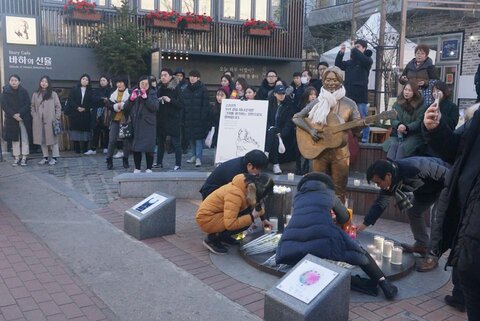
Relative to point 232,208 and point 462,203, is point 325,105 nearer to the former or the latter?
point 232,208

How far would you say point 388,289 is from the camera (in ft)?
14.2

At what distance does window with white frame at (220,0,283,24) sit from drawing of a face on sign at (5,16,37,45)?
19.6 ft

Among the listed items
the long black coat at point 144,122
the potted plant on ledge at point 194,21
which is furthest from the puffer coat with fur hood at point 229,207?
the potted plant on ledge at point 194,21

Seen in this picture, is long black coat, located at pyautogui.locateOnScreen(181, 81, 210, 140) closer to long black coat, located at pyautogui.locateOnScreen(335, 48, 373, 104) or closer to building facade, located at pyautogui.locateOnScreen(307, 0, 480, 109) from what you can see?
long black coat, located at pyautogui.locateOnScreen(335, 48, 373, 104)

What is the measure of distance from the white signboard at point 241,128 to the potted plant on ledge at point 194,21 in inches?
300

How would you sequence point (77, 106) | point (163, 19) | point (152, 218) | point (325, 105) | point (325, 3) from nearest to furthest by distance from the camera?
1. point (325, 105)
2. point (152, 218)
3. point (77, 106)
4. point (163, 19)
5. point (325, 3)

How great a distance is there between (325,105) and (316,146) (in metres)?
0.48

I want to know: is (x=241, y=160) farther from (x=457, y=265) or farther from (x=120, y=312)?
(x=457, y=265)

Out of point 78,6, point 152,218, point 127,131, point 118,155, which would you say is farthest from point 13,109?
point 152,218

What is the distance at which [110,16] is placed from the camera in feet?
48.7

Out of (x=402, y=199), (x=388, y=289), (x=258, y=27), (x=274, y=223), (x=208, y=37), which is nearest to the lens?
(x=388, y=289)

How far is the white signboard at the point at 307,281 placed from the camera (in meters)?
3.66

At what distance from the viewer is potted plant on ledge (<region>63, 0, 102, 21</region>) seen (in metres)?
13.9

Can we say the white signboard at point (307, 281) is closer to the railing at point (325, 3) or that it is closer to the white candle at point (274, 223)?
the white candle at point (274, 223)
